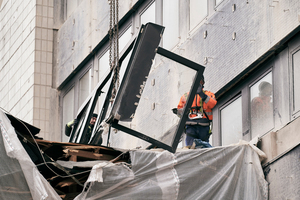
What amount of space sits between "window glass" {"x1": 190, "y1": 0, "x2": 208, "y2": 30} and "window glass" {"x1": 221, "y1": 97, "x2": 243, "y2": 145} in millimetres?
1915

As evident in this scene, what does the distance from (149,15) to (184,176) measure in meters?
6.50

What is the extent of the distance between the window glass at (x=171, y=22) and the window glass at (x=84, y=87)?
474 cm

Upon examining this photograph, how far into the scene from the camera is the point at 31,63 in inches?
793

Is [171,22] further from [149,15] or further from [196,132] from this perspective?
[196,132]

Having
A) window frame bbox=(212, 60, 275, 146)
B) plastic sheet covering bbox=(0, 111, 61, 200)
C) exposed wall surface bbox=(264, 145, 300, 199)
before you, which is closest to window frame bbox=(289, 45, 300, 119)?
window frame bbox=(212, 60, 275, 146)

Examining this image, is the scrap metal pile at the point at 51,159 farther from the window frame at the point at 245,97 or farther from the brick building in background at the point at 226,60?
the window frame at the point at 245,97

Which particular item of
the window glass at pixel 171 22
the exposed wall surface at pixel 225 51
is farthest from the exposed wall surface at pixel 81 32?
the exposed wall surface at pixel 225 51

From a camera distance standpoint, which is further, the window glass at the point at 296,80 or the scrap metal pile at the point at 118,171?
the window glass at the point at 296,80

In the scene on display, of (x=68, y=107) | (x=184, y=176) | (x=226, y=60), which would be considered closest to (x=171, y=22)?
(x=226, y=60)

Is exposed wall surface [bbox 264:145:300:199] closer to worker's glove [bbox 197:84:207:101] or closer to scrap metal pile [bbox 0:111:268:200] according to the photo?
scrap metal pile [bbox 0:111:268:200]

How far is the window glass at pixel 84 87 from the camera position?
18219 millimetres

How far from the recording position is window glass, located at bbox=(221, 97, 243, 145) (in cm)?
1099

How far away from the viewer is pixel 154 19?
14391mm

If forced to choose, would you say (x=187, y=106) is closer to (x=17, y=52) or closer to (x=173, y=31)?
(x=173, y=31)
